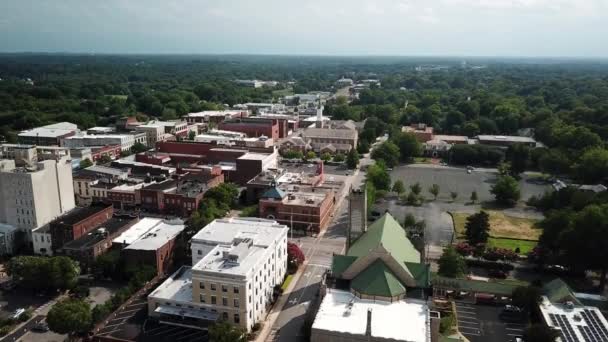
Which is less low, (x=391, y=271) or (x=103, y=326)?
(x=391, y=271)

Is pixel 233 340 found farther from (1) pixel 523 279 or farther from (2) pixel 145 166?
(2) pixel 145 166

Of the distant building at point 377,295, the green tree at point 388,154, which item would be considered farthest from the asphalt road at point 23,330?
the green tree at point 388,154

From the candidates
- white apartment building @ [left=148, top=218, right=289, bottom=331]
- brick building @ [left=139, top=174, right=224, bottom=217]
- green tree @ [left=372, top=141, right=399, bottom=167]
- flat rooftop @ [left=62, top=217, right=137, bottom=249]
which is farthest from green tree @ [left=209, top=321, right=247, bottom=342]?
green tree @ [left=372, top=141, right=399, bottom=167]

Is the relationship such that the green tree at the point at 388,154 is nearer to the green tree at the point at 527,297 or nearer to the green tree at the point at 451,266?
the green tree at the point at 451,266

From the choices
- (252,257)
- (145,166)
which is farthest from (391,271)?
(145,166)

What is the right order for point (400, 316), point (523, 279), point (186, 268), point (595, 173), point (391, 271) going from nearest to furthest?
point (400, 316) → point (391, 271) → point (186, 268) → point (523, 279) → point (595, 173)

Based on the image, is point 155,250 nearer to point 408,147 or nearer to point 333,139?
point 408,147

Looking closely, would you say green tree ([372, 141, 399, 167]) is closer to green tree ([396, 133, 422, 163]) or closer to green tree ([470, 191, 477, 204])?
green tree ([396, 133, 422, 163])
